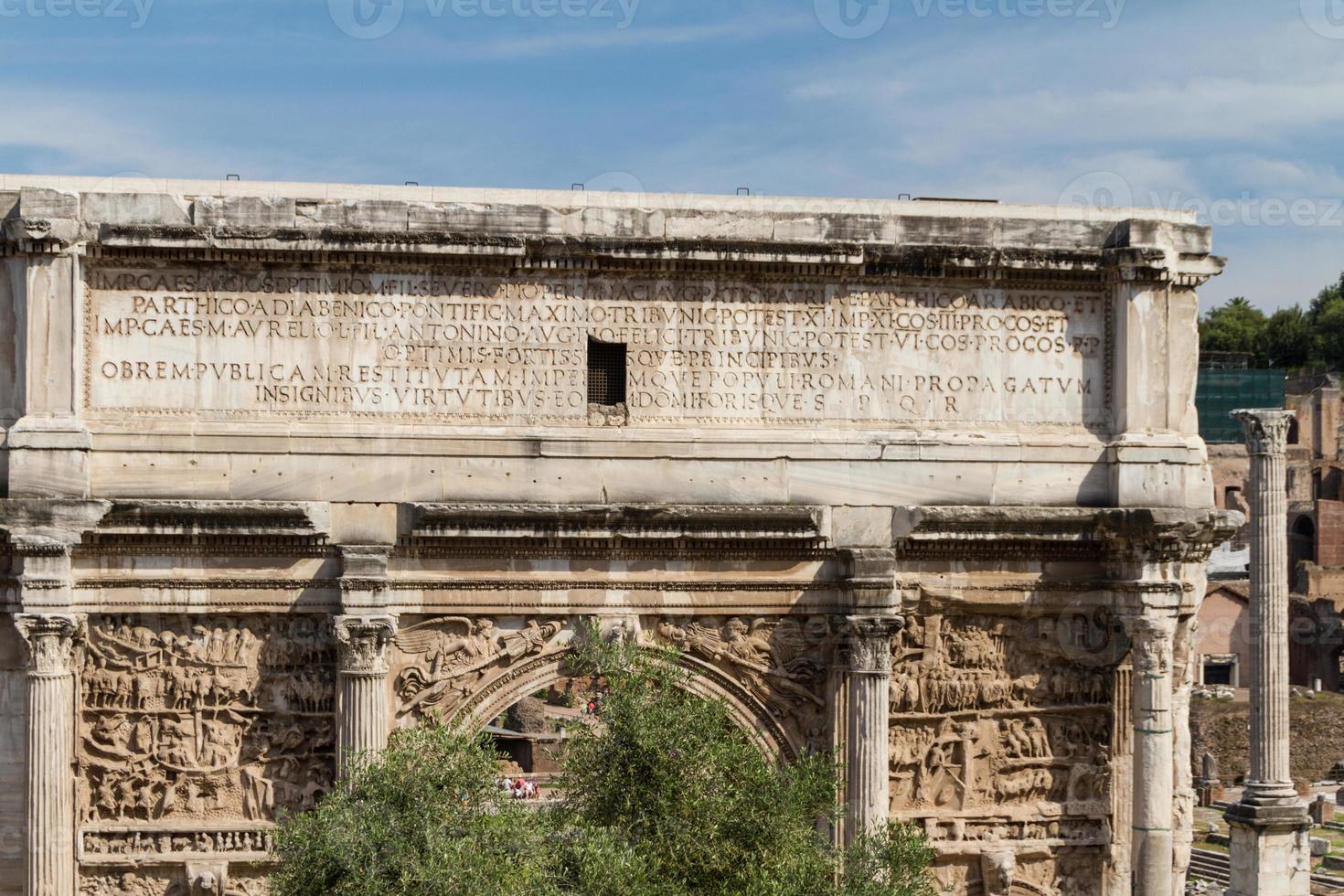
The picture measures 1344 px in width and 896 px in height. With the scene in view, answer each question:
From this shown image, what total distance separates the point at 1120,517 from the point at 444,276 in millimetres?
6624

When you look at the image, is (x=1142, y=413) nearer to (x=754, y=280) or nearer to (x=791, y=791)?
(x=754, y=280)

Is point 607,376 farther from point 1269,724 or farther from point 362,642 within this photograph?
point 1269,724

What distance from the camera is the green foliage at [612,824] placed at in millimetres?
11617

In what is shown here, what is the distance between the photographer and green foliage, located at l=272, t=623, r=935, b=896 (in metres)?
11.6

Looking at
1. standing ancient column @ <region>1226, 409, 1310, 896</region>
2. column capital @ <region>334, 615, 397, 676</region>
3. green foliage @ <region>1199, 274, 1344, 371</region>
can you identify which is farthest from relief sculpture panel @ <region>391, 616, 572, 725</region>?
green foliage @ <region>1199, 274, 1344, 371</region>

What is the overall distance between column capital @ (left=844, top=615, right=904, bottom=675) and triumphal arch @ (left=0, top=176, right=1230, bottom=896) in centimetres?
4

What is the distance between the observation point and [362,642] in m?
14.7

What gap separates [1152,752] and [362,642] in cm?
730

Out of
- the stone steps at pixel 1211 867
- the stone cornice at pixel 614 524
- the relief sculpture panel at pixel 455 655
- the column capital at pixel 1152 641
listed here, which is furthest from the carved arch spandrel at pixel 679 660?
the stone steps at pixel 1211 867

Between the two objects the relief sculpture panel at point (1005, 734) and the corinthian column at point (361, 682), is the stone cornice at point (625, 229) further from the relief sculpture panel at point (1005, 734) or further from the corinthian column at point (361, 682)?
the relief sculpture panel at point (1005, 734)

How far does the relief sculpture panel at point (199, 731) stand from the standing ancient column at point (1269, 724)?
19275 millimetres

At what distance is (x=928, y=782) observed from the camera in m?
15.8

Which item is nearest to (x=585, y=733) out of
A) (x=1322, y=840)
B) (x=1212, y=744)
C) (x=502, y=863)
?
(x=502, y=863)

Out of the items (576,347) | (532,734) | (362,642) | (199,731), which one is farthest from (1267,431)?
(199,731)
